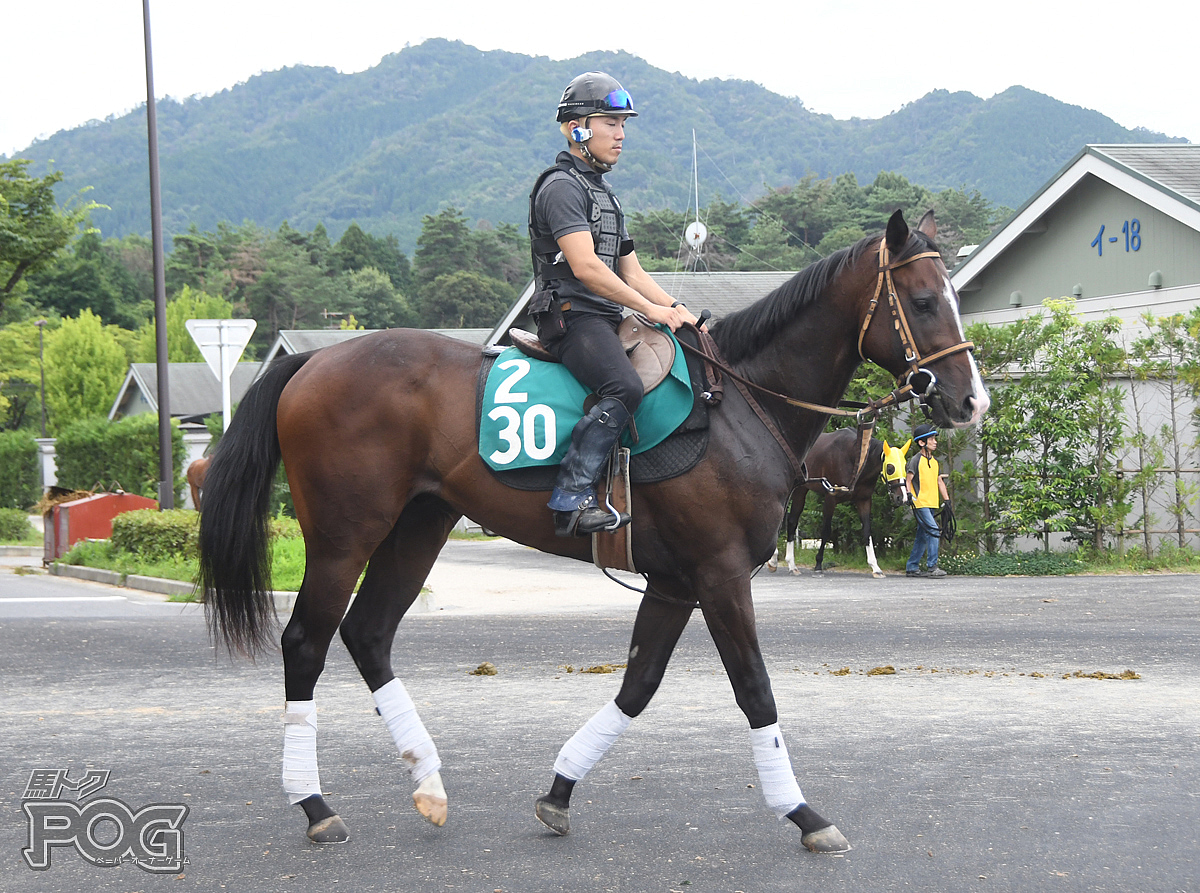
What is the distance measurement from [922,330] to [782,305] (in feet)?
2.00

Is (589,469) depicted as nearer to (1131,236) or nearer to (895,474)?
(895,474)

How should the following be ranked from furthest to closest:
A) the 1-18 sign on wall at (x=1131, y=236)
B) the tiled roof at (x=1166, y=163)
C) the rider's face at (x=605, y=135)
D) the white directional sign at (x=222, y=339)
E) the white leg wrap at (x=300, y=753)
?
the 1-18 sign on wall at (x=1131, y=236), the tiled roof at (x=1166, y=163), the white directional sign at (x=222, y=339), the rider's face at (x=605, y=135), the white leg wrap at (x=300, y=753)

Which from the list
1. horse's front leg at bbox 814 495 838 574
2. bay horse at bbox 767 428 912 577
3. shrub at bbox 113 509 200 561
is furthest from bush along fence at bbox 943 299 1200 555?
shrub at bbox 113 509 200 561

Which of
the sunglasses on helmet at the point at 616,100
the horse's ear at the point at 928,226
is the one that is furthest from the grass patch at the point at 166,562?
the horse's ear at the point at 928,226

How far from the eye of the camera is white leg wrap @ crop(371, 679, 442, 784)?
4.82 metres

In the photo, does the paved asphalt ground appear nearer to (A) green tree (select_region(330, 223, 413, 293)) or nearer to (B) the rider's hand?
(B) the rider's hand

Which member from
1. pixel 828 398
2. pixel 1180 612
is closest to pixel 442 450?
pixel 828 398

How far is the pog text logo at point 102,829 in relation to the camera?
4.32m

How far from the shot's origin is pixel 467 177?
192875mm

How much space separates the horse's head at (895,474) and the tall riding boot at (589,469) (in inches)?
483

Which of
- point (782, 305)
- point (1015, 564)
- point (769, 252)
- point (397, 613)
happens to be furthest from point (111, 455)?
point (769, 252)

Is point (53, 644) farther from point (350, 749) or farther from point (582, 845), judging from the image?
point (582, 845)

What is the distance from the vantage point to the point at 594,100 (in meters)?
4.89

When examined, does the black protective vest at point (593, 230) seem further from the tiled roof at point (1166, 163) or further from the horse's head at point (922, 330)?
the tiled roof at point (1166, 163)
